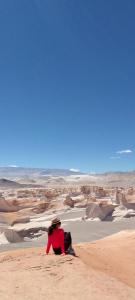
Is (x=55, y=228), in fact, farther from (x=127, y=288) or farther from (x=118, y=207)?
(x=118, y=207)

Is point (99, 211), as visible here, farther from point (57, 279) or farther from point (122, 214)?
point (57, 279)

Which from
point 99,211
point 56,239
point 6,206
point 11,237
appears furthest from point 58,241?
point 6,206

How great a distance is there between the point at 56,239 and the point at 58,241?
0.11 m

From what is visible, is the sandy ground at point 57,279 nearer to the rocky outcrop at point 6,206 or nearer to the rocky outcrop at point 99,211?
the rocky outcrop at point 99,211

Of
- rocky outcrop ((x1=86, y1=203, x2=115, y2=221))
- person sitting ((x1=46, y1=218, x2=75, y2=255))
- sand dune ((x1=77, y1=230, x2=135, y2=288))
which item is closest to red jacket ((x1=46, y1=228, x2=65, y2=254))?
person sitting ((x1=46, y1=218, x2=75, y2=255))

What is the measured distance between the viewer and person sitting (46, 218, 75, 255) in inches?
340

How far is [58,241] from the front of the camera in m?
8.72

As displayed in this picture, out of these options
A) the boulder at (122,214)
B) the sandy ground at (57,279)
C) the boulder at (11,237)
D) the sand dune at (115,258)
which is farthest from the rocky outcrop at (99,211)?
the sandy ground at (57,279)

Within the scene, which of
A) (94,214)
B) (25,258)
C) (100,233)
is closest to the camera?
(25,258)

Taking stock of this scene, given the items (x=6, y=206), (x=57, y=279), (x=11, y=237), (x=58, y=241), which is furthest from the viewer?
(x=6, y=206)

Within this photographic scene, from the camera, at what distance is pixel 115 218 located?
2891 cm

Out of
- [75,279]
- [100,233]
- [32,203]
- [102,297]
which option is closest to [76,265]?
[75,279]

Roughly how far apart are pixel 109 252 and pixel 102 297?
5.07 metres

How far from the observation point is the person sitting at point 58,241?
865 centimetres
